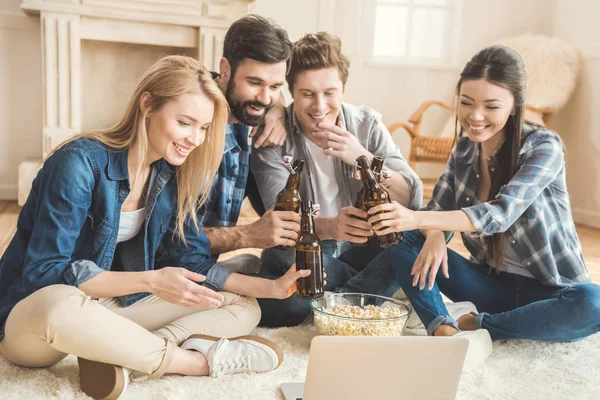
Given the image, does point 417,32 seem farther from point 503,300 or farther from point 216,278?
point 216,278

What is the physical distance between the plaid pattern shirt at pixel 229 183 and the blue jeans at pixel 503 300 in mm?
475

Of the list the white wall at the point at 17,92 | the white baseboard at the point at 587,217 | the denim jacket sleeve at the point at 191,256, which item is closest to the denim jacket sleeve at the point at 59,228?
the denim jacket sleeve at the point at 191,256

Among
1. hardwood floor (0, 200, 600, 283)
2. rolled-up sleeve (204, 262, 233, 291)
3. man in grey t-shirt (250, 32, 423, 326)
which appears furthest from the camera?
hardwood floor (0, 200, 600, 283)

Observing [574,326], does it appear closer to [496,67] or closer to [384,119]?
[496,67]

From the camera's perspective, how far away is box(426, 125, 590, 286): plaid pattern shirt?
1.73 m

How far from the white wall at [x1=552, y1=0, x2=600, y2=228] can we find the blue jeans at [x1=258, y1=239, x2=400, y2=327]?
8.27 feet

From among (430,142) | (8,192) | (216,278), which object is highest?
(430,142)

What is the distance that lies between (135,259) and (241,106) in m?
0.53

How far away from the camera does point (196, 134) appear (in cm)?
155

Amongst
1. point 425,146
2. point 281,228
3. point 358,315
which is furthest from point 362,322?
point 425,146

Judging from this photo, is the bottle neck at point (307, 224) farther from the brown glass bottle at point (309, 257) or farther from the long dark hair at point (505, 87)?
the long dark hair at point (505, 87)

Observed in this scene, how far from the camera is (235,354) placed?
1.59 metres

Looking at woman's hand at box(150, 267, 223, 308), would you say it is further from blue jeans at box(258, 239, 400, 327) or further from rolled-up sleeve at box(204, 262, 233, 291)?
blue jeans at box(258, 239, 400, 327)

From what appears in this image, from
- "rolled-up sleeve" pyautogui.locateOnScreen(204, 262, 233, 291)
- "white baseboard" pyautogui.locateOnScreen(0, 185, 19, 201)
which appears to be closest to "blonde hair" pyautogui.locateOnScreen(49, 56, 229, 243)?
"rolled-up sleeve" pyautogui.locateOnScreen(204, 262, 233, 291)
